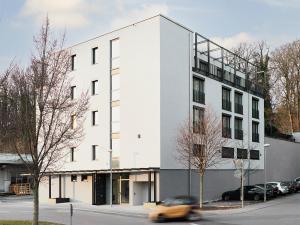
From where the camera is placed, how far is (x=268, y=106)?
250 ft

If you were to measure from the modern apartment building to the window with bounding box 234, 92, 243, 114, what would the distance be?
0.97m

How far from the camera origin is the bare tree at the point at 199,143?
39.6 m

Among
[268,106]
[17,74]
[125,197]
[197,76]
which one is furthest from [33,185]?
[268,106]

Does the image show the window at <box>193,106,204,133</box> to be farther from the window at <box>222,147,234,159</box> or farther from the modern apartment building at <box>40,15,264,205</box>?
the window at <box>222,147,234,159</box>

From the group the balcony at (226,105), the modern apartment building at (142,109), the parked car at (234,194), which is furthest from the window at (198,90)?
the parked car at (234,194)

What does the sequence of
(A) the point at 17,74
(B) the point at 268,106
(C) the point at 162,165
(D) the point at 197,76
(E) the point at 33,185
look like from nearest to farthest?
1. (A) the point at 17,74
2. (E) the point at 33,185
3. (C) the point at 162,165
4. (D) the point at 197,76
5. (B) the point at 268,106

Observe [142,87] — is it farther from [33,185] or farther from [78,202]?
[33,185]

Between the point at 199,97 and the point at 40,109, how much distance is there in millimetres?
29025

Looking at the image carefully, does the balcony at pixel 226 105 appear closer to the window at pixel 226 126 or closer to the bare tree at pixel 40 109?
the window at pixel 226 126

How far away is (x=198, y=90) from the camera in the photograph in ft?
150

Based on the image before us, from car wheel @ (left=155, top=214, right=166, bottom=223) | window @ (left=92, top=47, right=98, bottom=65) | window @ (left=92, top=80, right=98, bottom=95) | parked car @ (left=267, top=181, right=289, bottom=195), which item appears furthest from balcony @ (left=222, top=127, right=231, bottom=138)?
car wheel @ (left=155, top=214, right=166, bottom=223)

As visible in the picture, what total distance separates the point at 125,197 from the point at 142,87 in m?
10.3

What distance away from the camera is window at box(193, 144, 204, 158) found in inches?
1554

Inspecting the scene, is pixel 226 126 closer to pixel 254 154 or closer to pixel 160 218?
pixel 254 154
